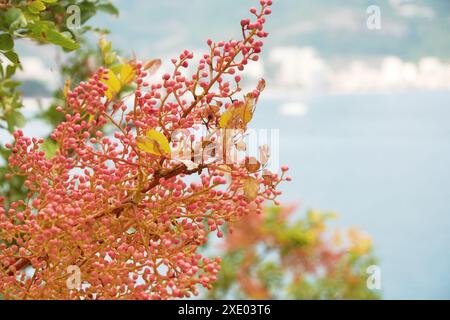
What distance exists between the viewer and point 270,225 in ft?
5.83

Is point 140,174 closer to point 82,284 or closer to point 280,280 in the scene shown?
point 82,284

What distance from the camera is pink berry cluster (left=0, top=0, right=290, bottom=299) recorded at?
43 cm

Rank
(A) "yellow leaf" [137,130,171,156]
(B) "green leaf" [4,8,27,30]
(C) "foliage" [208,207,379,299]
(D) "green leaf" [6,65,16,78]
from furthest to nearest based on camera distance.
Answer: (C) "foliage" [208,207,379,299] → (D) "green leaf" [6,65,16,78] → (B) "green leaf" [4,8,27,30] → (A) "yellow leaf" [137,130,171,156]

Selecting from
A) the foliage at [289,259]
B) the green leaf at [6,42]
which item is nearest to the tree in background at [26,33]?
the green leaf at [6,42]

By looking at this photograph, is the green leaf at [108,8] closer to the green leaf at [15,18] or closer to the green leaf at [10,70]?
the green leaf at [10,70]

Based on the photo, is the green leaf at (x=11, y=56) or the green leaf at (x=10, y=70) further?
the green leaf at (x=10, y=70)

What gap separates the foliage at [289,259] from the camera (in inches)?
69.0

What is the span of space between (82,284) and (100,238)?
0.05m

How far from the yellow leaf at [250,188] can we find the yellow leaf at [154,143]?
0.06 m

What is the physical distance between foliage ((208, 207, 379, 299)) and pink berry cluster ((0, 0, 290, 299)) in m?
1.30

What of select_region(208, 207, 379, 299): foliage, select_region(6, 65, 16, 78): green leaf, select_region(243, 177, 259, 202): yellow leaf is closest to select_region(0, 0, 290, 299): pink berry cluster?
select_region(243, 177, 259, 202): yellow leaf

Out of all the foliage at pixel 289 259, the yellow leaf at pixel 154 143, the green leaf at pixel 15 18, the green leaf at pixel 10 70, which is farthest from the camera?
the foliage at pixel 289 259

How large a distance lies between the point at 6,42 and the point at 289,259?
1.36 meters

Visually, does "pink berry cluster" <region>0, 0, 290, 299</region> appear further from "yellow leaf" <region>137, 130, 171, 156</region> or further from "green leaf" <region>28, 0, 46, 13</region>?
"green leaf" <region>28, 0, 46, 13</region>
